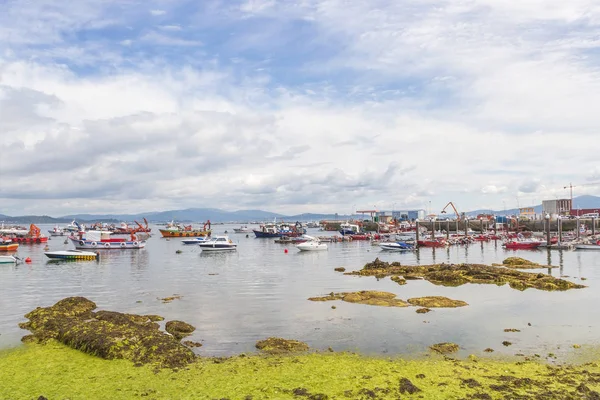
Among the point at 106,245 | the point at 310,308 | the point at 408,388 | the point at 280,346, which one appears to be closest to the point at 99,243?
the point at 106,245

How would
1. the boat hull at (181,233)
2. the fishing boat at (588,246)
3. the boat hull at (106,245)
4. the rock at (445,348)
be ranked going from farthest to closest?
the boat hull at (181,233) < the boat hull at (106,245) < the fishing boat at (588,246) < the rock at (445,348)

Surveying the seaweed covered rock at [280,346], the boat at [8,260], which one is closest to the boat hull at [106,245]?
the boat at [8,260]

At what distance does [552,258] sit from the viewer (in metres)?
61.8

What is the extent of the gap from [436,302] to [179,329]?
16.6 meters

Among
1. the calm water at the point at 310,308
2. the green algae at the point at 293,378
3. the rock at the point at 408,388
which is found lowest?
the calm water at the point at 310,308

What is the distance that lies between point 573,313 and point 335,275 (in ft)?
81.4

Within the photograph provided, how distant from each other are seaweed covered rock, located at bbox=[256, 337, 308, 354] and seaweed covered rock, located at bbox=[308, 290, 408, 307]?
1086 cm

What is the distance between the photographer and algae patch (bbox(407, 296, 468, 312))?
94.6ft

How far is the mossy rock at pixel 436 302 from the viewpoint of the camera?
2884 cm

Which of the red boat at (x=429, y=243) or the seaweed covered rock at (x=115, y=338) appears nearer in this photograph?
the seaweed covered rock at (x=115, y=338)

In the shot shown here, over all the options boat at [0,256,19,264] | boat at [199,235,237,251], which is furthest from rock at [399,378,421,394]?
boat at [199,235,237,251]

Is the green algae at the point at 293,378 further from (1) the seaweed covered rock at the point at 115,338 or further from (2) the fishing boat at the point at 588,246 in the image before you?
(2) the fishing boat at the point at 588,246

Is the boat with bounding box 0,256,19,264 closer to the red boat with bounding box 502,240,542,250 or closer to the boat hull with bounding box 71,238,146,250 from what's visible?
the boat hull with bounding box 71,238,146,250

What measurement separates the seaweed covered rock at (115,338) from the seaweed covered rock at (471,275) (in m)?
27.3
